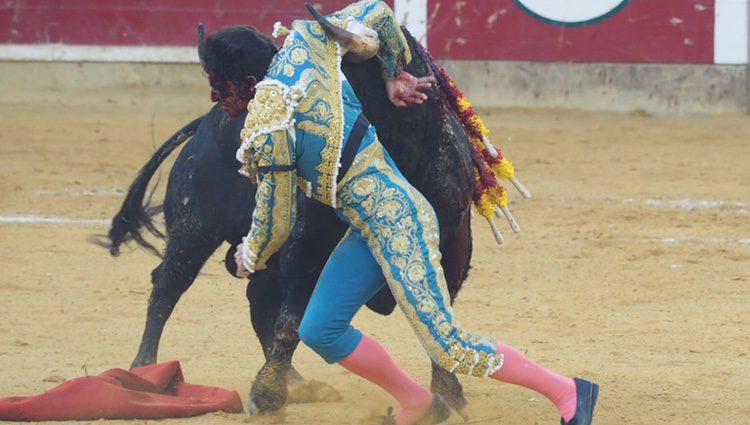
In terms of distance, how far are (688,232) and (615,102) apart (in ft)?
13.3

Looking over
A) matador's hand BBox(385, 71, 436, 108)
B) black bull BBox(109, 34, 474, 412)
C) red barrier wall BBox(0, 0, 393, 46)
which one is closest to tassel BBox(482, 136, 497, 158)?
A: black bull BBox(109, 34, 474, 412)

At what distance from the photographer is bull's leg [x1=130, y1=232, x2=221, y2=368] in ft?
18.2

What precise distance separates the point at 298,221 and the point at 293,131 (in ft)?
2.33

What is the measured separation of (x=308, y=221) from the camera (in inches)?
184

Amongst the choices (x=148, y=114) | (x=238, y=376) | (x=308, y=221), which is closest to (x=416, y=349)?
(x=238, y=376)

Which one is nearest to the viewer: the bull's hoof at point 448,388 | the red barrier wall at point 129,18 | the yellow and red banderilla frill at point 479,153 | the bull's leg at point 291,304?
the bull's leg at point 291,304

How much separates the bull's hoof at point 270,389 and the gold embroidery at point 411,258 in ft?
2.45

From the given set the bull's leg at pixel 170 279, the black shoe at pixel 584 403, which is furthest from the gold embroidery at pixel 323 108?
the bull's leg at pixel 170 279

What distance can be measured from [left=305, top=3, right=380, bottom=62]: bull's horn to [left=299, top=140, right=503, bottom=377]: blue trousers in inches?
10.6

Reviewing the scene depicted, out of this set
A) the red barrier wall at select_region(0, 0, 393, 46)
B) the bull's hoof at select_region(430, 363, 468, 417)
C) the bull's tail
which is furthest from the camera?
the red barrier wall at select_region(0, 0, 393, 46)

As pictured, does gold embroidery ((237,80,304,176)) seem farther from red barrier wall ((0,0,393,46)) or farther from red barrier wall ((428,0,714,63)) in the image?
red barrier wall ((0,0,393,46))

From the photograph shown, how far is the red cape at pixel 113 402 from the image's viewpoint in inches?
186

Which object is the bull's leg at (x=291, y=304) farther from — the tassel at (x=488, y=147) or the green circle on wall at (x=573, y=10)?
the green circle on wall at (x=573, y=10)

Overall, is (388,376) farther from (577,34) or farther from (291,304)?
(577,34)
